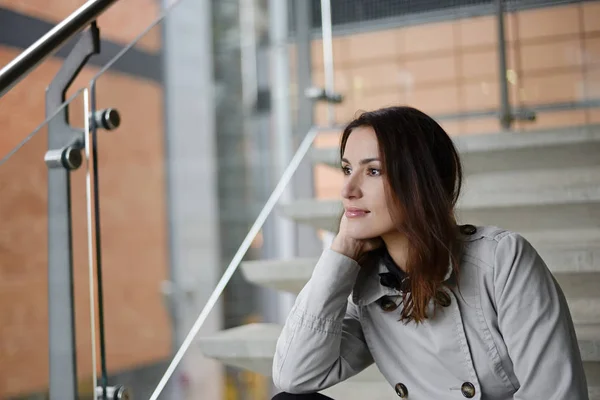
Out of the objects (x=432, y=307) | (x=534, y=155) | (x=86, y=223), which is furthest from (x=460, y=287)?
(x=534, y=155)

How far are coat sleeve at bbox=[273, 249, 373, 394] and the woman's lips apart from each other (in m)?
0.09

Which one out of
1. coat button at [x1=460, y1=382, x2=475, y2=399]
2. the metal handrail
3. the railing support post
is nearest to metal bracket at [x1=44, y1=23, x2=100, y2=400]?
the metal handrail

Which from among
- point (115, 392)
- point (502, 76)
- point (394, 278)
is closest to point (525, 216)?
point (502, 76)

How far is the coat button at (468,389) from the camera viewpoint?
1332 millimetres

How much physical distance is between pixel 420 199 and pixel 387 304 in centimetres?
23

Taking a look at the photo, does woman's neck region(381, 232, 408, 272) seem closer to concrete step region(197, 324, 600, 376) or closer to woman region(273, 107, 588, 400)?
woman region(273, 107, 588, 400)

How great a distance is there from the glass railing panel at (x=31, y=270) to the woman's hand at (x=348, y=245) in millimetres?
558

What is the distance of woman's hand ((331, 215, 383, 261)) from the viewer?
1479mm

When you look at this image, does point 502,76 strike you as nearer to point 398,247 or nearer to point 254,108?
point 254,108

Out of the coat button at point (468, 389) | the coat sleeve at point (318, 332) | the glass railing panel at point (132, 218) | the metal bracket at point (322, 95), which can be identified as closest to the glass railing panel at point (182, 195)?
the glass railing panel at point (132, 218)

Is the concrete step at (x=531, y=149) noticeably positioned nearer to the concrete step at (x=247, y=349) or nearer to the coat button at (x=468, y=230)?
the concrete step at (x=247, y=349)

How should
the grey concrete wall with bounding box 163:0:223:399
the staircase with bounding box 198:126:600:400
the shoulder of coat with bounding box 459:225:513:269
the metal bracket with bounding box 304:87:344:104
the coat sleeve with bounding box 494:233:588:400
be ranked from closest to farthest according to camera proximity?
the coat sleeve with bounding box 494:233:588:400 → the shoulder of coat with bounding box 459:225:513:269 → the staircase with bounding box 198:126:600:400 → the grey concrete wall with bounding box 163:0:223:399 → the metal bracket with bounding box 304:87:344:104

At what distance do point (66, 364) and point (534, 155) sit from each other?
5.20 feet

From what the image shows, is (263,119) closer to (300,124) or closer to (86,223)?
(300,124)
